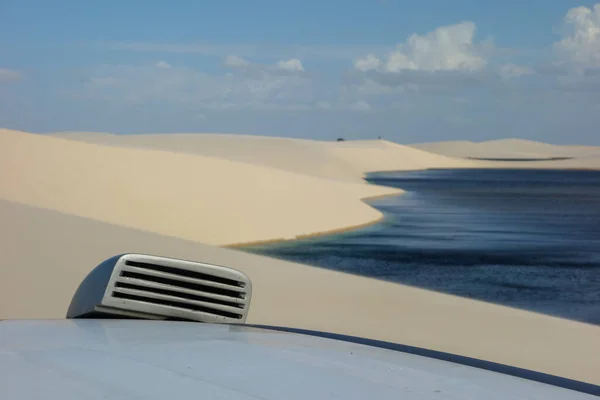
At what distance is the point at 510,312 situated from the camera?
328 inches

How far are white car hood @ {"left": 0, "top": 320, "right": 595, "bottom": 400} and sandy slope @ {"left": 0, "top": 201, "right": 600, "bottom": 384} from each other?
14.1 feet

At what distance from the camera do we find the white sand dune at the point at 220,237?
23.1ft

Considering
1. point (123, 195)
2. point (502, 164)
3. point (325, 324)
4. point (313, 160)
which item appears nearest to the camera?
point (325, 324)

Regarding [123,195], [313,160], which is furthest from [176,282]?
[313,160]

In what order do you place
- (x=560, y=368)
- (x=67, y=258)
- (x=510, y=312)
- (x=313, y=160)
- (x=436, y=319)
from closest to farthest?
(x=560, y=368) < (x=436, y=319) < (x=510, y=312) < (x=67, y=258) < (x=313, y=160)

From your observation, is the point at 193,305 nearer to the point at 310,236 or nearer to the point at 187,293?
the point at 187,293

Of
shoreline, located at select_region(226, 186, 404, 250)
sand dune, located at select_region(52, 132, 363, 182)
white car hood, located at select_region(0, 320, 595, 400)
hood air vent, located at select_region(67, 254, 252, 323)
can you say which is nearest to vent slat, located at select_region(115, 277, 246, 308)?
hood air vent, located at select_region(67, 254, 252, 323)

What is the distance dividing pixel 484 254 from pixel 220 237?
5.24m

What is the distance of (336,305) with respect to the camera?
8.20 metres

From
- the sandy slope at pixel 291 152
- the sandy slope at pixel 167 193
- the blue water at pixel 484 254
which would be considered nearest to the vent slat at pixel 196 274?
the blue water at pixel 484 254

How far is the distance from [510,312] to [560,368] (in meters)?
2.32

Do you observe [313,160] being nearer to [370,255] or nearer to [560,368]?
[370,255]

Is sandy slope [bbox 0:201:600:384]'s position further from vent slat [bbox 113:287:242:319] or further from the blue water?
vent slat [bbox 113:287:242:319]

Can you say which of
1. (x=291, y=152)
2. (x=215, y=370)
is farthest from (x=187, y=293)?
(x=291, y=152)
